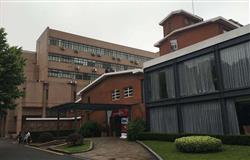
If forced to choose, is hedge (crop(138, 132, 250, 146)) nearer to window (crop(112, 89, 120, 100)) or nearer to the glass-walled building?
the glass-walled building

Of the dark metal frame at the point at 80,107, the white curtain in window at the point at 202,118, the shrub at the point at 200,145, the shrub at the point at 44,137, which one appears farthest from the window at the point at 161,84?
the shrub at the point at 44,137

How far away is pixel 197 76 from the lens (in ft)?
78.8

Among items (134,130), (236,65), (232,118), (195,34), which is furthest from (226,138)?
(195,34)

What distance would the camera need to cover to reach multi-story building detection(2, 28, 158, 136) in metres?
55.7

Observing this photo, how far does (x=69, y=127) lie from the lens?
46438mm

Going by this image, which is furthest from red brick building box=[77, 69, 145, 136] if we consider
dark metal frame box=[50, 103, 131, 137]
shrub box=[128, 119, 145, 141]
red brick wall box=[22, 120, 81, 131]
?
red brick wall box=[22, 120, 81, 131]

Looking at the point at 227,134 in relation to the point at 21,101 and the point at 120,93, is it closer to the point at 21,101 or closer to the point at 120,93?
the point at 120,93

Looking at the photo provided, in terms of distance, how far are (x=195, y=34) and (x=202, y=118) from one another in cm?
1333

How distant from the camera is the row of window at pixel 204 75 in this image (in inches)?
814

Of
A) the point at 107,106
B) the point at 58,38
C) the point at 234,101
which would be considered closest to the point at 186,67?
the point at 234,101

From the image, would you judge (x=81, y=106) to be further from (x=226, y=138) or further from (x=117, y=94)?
(x=226, y=138)

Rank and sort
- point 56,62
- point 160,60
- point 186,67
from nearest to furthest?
point 186,67 < point 160,60 < point 56,62

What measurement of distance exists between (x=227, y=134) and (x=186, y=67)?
6.81 metres

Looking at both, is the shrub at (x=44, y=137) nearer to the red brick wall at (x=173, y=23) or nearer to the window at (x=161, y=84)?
the window at (x=161, y=84)
